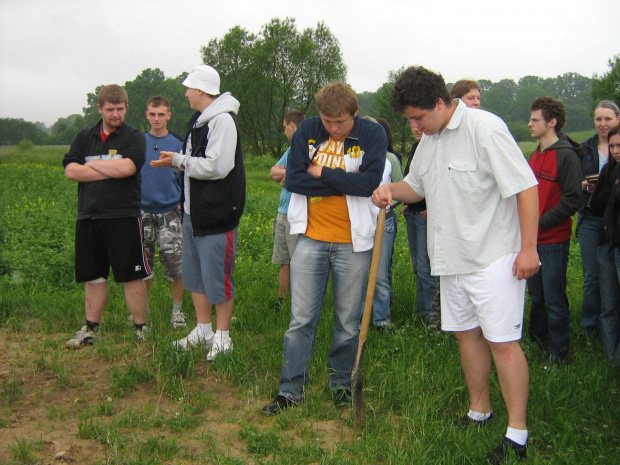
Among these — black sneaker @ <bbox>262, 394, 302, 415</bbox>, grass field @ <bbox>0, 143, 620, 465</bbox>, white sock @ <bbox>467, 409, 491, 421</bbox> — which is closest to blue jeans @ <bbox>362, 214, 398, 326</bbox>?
grass field @ <bbox>0, 143, 620, 465</bbox>

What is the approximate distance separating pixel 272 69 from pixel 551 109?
4623 centimetres

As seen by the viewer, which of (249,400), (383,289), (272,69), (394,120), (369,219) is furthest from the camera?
(272,69)

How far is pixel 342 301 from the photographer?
380 cm

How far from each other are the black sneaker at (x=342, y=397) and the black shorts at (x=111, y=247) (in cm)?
210

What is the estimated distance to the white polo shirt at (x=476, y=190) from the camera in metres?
3.06

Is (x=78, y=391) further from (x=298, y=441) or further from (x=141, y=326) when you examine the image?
(x=298, y=441)

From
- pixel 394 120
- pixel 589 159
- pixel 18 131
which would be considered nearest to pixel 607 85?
pixel 394 120

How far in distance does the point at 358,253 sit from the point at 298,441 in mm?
1219

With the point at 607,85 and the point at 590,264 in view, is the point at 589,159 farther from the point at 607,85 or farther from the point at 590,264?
the point at 607,85

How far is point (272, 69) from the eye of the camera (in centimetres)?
4875

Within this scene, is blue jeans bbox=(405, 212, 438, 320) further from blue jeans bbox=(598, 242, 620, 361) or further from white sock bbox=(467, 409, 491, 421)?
white sock bbox=(467, 409, 491, 421)

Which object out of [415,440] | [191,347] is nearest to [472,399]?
[415,440]

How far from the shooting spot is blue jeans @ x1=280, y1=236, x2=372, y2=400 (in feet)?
12.3

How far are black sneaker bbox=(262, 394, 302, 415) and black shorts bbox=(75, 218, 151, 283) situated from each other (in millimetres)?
1881
